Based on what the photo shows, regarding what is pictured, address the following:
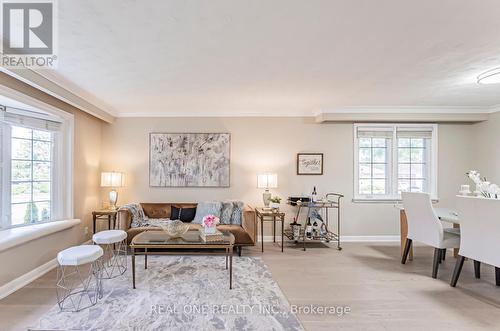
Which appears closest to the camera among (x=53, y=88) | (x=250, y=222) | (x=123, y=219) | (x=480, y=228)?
(x=480, y=228)

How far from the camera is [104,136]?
5086 mm

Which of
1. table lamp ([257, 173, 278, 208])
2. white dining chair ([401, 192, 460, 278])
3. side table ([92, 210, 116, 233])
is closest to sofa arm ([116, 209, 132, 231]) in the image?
side table ([92, 210, 116, 233])

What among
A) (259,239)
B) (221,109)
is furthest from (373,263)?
(221,109)

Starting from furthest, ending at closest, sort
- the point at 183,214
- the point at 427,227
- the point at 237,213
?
the point at 183,214
the point at 237,213
the point at 427,227

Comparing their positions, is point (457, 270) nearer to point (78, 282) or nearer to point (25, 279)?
point (78, 282)

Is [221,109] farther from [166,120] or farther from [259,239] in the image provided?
[259,239]

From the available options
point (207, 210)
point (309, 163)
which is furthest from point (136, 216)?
point (309, 163)

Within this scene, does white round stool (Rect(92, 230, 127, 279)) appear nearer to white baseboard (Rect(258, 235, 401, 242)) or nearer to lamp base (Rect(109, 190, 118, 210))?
lamp base (Rect(109, 190, 118, 210))

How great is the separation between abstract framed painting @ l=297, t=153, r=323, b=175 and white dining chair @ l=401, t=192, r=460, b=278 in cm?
171

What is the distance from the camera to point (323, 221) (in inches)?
195

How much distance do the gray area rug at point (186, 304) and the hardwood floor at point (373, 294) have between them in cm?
20

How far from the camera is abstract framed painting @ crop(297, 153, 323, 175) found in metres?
5.11

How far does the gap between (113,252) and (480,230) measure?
14.9 feet

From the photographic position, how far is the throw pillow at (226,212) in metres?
4.52
